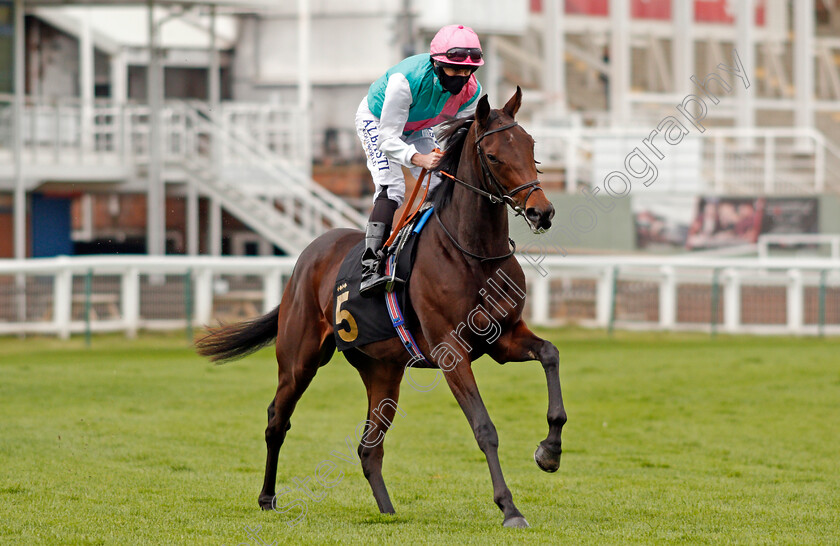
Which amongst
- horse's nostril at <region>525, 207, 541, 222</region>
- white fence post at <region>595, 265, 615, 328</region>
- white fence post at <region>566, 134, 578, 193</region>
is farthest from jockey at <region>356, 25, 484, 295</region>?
white fence post at <region>566, 134, 578, 193</region>

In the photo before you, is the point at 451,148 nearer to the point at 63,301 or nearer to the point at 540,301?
the point at 63,301

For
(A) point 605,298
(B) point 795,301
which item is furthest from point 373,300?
(B) point 795,301

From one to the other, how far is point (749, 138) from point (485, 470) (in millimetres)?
18164

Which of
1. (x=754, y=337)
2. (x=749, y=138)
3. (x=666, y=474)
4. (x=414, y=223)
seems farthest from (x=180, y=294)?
(x=749, y=138)

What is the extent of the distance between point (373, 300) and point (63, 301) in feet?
28.8

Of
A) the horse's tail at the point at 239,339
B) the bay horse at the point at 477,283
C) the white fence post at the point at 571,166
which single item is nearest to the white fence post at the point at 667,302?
the white fence post at the point at 571,166

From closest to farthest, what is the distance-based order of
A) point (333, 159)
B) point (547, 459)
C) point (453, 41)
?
point (547, 459), point (453, 41), point (333, 159)

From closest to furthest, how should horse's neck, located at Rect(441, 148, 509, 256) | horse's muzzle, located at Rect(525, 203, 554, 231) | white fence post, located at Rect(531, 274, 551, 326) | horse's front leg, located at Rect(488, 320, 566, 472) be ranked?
1. horse's muzzle, located at Rect(525, 203, 554, 231)
2. horse's front leg, located at Rect(488, 320, 566, 472)
3. horse's neck, located at Rect(441, 148, 509, 256)
4. white fence post, located at Rect(531, 274, 551, 326)

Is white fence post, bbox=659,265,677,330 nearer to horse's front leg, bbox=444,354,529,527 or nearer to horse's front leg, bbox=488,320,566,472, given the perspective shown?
horse's front leg, bbox=488,320,566,472

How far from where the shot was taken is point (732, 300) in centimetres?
1488

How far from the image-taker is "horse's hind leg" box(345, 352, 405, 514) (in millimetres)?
5672

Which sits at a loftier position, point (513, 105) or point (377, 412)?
point (513, 105)

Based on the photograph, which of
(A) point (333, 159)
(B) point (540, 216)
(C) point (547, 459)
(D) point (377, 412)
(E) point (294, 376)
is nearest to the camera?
(B) point (540, 216)

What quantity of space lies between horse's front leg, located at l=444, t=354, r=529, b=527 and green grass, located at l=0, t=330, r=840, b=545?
10 centimetres
